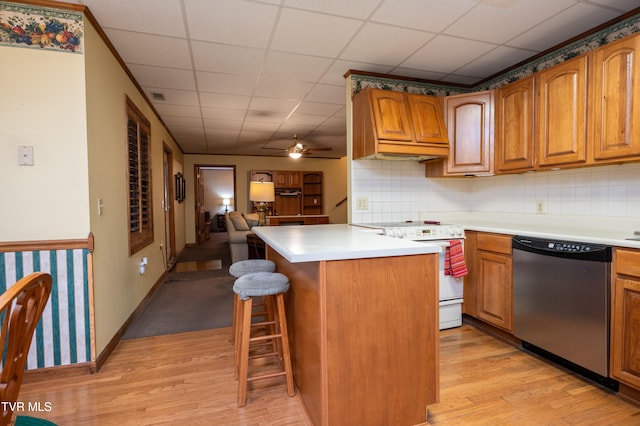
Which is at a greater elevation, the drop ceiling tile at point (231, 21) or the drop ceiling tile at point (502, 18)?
the drop ceiling tile at point (502, 18)

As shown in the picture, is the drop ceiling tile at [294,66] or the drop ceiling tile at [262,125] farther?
the drop ceiling tile at [262,125]

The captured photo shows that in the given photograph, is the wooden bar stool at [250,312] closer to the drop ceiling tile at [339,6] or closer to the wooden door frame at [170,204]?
the drop ceiling tile at [339,6]

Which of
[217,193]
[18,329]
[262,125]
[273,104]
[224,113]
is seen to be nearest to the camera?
[18,329]

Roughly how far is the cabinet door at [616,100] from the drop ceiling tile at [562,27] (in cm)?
28

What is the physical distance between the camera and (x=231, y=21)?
7.04ft

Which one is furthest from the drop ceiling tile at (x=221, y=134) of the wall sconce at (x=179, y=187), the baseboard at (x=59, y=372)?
the baseboard at (x=59, y=372)

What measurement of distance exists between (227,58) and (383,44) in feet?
4.23

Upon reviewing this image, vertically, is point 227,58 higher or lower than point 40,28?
higher

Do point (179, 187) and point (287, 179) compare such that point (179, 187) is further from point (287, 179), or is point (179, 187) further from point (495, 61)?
point (495, 61)

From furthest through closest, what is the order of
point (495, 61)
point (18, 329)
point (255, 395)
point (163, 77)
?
point (163, 77)
point (495, 61)
point (255, 395)
point (18, 329)

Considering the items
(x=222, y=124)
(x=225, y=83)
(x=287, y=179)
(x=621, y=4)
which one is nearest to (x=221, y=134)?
(x=222, y=124)

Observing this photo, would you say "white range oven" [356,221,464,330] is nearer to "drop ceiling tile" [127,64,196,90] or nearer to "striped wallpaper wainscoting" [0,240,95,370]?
"striped wallpaper wainscoting" [0,240,95,370]

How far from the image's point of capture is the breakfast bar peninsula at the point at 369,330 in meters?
1.40

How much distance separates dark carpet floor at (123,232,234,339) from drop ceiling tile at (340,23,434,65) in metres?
2.62
